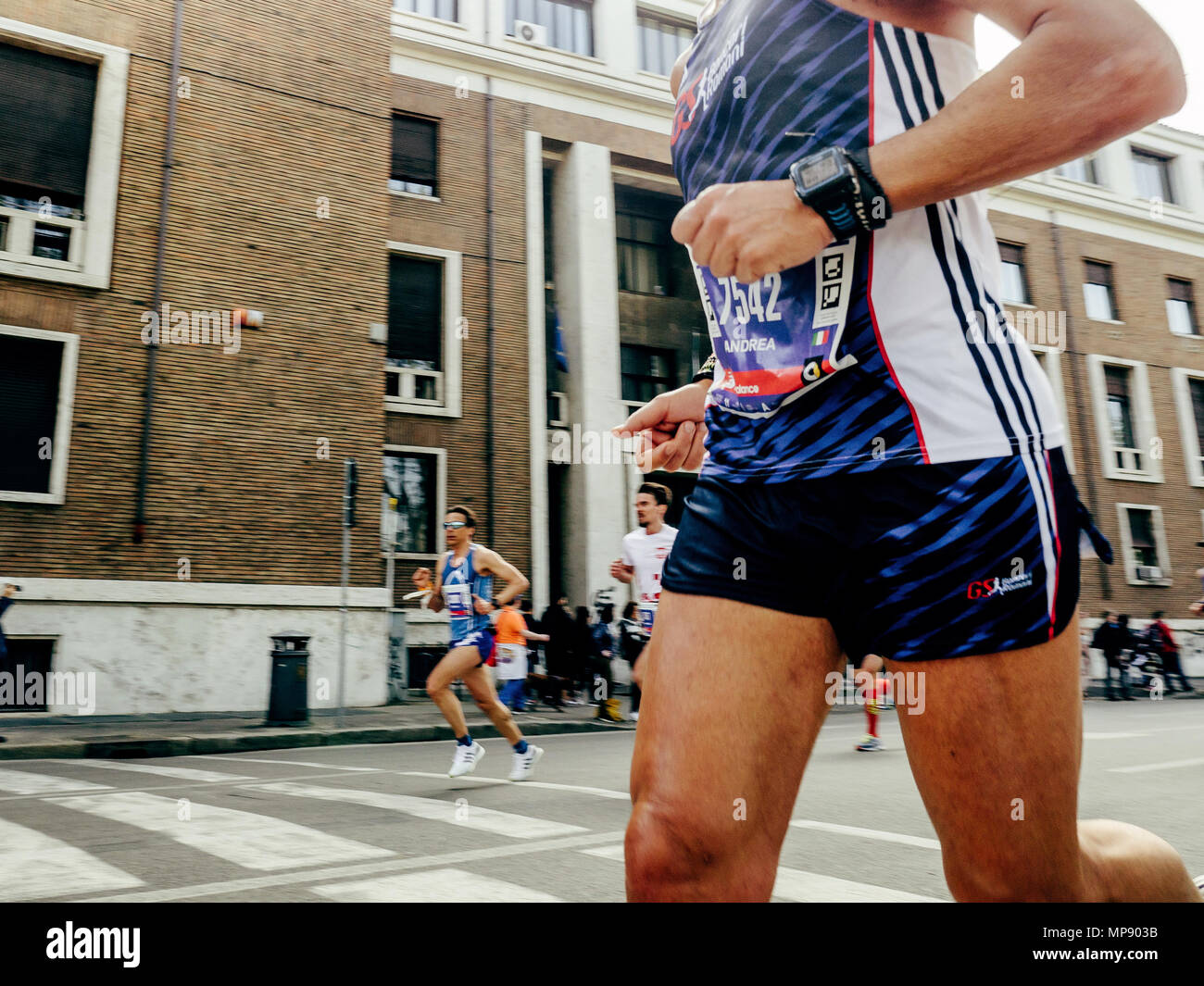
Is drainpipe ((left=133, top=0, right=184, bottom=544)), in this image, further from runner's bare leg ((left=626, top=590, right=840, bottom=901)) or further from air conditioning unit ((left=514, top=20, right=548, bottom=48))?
runner's bare leg ((left=626, top=590, right=840, bottom=901))

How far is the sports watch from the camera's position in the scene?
1.44 metres

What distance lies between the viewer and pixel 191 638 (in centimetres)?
1471

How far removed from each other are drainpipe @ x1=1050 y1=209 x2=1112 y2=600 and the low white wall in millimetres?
20716

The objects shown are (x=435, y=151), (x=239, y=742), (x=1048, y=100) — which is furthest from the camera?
(x=435, y=151)

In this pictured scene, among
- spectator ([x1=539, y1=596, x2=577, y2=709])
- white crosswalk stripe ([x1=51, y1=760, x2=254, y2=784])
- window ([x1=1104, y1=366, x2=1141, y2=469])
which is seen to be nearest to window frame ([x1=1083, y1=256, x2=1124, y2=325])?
window ([x1=1104, y1=366, x2=1141, y2=469])

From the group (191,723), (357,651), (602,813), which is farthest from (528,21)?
(602,813)

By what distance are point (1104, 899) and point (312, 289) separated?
54.8ft

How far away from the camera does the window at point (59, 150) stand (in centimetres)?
1470

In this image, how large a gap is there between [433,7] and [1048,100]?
73.6 ft

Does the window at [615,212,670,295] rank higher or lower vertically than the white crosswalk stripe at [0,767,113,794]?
higher

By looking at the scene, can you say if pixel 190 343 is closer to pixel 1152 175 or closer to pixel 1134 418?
pixel 1134 418

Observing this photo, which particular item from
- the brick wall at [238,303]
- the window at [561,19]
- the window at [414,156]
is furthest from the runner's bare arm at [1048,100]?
the window at [561,19]

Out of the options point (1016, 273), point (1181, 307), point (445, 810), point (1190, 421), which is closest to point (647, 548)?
point (445, 810)
